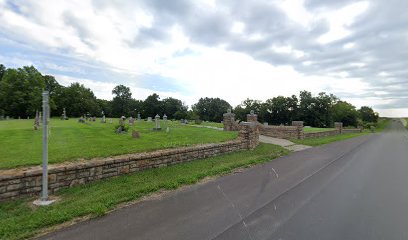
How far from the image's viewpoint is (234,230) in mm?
4004

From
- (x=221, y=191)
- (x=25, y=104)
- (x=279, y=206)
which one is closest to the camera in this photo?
(x=279, y=206)

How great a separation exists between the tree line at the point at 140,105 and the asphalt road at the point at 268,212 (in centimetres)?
4495

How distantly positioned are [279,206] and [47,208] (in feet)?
15.0

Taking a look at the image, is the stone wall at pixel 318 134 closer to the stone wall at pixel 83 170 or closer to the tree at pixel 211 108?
the stone wall at pixel 83 170

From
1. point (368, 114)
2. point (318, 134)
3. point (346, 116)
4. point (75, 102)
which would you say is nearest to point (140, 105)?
point (75, 102)

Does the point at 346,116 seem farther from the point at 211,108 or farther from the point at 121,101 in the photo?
the point at 121,101

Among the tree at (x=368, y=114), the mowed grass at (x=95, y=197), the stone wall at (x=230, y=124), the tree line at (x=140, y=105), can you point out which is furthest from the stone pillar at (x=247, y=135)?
the tree at (x=368, y=114)

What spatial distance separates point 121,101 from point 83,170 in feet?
287

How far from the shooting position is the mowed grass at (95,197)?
13.6 ft

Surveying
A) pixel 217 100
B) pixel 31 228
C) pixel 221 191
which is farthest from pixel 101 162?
pixel 217 100

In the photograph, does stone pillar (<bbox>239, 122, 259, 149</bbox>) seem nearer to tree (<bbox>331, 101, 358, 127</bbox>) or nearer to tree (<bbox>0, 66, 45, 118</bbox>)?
tree (<bbox>0, 66, 45, 118</bbox>)

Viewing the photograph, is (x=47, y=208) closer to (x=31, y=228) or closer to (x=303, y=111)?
(x=31, y=228)

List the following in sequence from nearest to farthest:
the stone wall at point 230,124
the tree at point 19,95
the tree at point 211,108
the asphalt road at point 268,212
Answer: the asphalt road at point 268,212, the stone wall at point 230,124, the tree at point 19,95, the tree at point 211,108

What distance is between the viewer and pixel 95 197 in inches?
212
